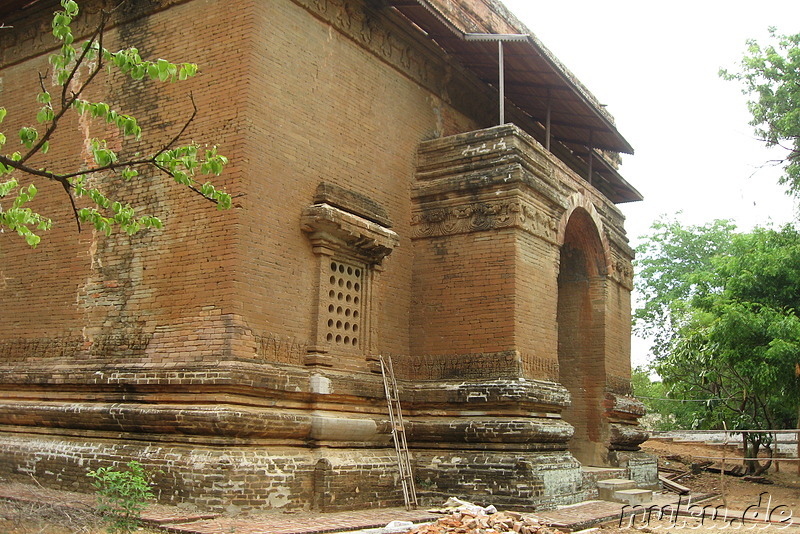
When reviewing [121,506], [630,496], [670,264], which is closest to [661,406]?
[670,264]

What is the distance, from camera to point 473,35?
37.8 feet

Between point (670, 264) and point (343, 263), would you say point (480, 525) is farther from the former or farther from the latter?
point (670, 264)

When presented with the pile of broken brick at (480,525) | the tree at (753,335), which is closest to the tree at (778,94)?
the tree at (753,335)

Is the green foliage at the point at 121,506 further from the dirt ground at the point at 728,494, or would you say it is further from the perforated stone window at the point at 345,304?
the dirt ground at the point at 728,494

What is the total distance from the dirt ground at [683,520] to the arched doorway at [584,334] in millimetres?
2342

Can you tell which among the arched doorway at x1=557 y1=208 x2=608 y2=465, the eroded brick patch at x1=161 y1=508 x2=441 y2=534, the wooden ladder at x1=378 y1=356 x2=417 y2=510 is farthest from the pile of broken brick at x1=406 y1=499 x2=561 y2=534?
the arched doorway at x1=557 y1=208 x2=608 y2=465

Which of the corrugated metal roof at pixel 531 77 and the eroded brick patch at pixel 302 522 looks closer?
the eroded brick patch at pixel 302 522

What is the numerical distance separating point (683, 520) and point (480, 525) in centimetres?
470

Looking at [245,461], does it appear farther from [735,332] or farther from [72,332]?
[735,332]

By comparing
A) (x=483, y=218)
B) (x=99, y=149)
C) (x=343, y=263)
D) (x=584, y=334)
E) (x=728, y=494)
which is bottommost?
(x=728, y=494)

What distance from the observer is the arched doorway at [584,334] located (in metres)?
14.2

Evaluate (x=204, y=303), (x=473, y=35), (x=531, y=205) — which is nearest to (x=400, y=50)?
(x=473, y=35)

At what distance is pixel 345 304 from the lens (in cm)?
1012

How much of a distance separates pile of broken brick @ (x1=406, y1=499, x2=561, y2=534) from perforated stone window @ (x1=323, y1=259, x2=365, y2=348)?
8.64 feet
